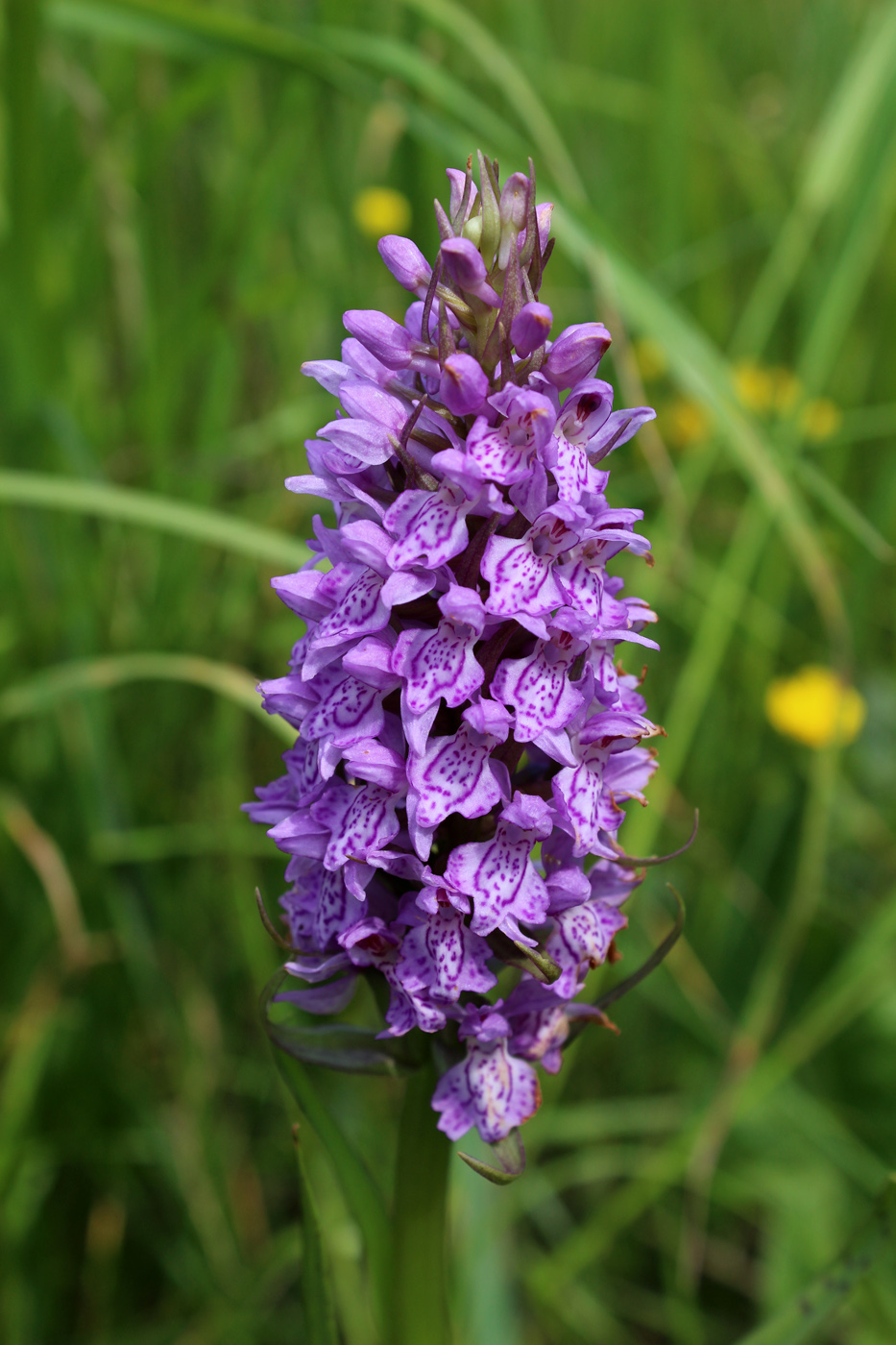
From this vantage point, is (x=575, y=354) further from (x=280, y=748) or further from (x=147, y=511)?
(x=280, y=748)

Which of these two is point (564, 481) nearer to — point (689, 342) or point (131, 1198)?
point (689, 342)

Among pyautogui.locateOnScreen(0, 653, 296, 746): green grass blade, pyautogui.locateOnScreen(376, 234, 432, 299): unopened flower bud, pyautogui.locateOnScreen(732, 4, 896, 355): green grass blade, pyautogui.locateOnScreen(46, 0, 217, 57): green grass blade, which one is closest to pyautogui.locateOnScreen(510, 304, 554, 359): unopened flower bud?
pyautogui.locateOnScreen(376, 234, 432, 299): unopened flower bud

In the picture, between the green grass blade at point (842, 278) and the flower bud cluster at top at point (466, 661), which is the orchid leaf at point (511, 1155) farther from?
the green grass blade at point (842, 278)

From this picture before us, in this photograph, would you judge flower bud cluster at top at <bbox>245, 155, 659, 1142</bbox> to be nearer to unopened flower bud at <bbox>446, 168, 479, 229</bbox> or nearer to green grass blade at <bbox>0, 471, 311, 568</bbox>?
unopened flower bud at <bbox>446, 168, 479, 229</bbox>

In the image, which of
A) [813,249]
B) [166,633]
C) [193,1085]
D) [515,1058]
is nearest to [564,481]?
[515,1058]

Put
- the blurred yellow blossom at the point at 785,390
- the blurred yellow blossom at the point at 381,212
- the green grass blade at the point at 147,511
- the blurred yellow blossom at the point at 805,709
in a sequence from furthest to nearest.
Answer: the blurred yellow blossom at the point at 381,212 → the blurred yellow blossom at the point at 805,709 → the blurred yellow blossom at the point at 785,390 → the green grass blade at the point at 147,511

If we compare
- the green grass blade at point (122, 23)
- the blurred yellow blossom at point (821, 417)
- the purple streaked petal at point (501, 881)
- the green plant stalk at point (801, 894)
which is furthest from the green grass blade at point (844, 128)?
the purple streaked petal at point (501, 881)
